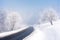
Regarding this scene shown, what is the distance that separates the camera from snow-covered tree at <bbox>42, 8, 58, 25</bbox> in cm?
239

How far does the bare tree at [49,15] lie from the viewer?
7.84 feet

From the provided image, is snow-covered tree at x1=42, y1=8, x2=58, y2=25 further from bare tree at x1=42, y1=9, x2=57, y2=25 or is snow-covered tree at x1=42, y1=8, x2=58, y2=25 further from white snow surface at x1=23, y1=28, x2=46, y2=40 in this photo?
white snow surface at x1=23, y1=28, x2=46, y2=40

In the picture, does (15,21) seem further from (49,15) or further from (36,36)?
(36,36)

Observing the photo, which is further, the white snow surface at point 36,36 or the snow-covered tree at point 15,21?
the snow-covered tree at point 15,21

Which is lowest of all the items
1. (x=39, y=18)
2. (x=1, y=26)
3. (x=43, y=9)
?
(x=1, y=26)

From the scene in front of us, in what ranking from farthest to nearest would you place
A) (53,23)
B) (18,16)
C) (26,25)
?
(18,16), (53,23), (26,25)

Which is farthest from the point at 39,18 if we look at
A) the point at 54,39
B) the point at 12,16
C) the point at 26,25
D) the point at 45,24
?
the point at 54,39

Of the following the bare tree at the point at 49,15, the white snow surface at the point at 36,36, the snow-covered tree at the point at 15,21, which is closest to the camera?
the white snow surface at the point at 36,36

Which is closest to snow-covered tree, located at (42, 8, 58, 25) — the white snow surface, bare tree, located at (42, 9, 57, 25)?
bare tree, located at (42, 9, 57, 25)

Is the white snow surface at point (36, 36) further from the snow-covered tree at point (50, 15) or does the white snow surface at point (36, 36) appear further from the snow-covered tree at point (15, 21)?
the snow-covered tree at point (15, 21)

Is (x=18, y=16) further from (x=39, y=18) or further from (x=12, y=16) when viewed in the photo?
A: (x=39, y=18)

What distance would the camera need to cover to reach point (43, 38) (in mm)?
1788

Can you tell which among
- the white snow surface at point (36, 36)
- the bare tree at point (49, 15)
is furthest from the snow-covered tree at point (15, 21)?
the white snow surface at point (36, 36)

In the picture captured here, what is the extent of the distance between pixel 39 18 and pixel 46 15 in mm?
214
